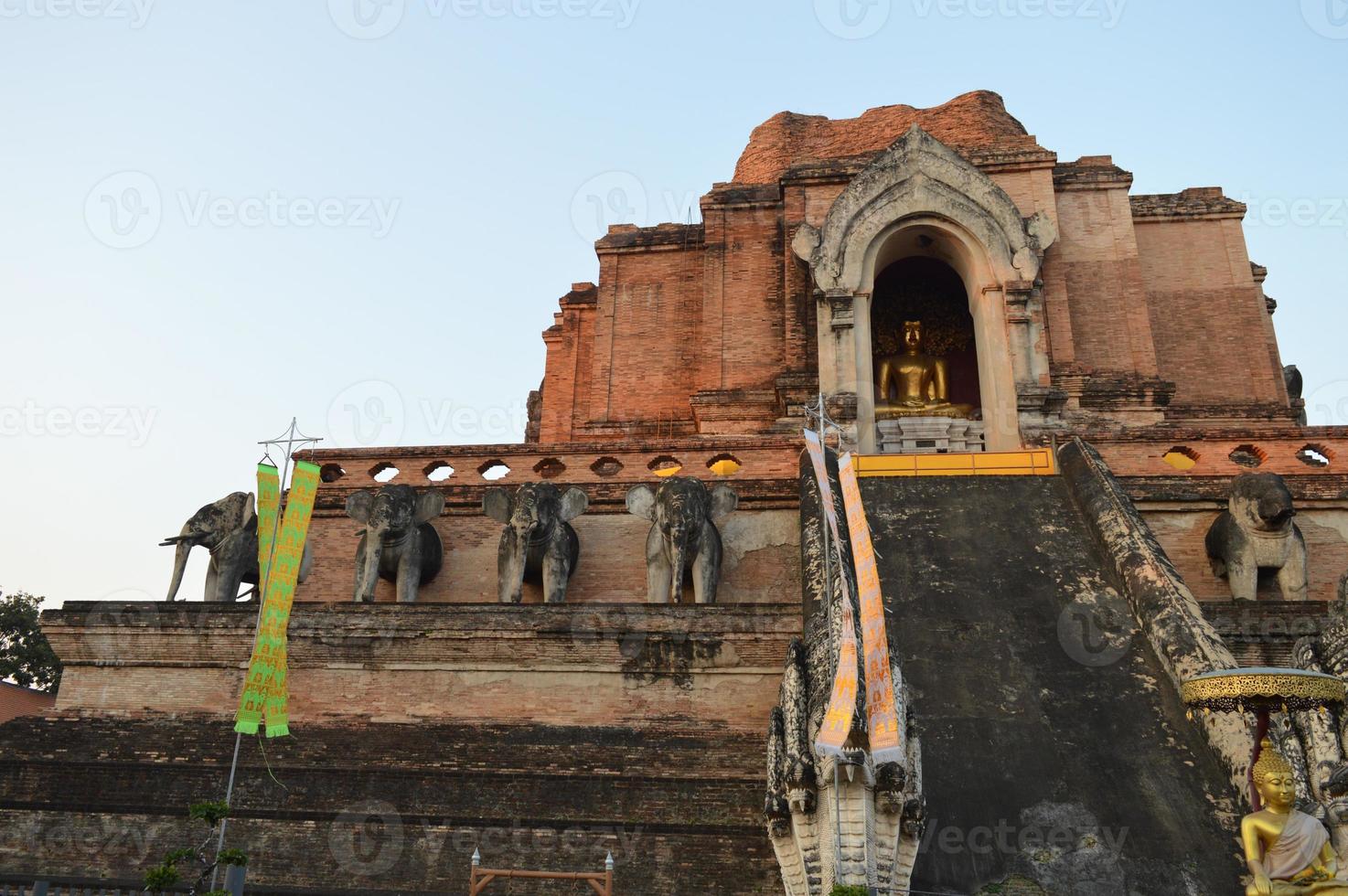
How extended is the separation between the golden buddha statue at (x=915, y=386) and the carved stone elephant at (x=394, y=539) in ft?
31.7

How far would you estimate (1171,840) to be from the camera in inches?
358

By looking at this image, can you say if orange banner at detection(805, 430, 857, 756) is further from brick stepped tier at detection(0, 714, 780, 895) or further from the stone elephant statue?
the stone elephant statue

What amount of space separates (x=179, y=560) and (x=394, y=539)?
2.65 meters

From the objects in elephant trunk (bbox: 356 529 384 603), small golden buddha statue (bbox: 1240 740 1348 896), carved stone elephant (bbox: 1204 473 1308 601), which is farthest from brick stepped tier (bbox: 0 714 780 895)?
carved stone elephant (bbox: 1204 473 1308 601)

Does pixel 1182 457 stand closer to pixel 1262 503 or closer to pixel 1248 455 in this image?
pixel 1248 455

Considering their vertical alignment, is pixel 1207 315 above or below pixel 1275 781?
above

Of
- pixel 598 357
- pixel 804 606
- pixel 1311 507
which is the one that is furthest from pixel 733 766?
pixel 598 357

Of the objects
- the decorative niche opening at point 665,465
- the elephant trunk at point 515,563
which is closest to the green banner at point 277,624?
the elephant trunk at point 515,563

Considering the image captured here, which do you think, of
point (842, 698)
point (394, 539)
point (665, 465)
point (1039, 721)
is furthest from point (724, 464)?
point (842, 698)

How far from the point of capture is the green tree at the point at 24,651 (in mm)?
30531

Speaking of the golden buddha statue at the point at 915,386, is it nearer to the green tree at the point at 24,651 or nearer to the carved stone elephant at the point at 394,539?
the carved stone elephant at the point at 394,539

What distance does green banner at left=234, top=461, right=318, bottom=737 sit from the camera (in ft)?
35.8

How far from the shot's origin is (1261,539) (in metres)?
14.6

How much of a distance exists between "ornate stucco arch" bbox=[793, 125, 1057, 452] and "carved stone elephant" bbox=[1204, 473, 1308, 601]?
4923 mm
